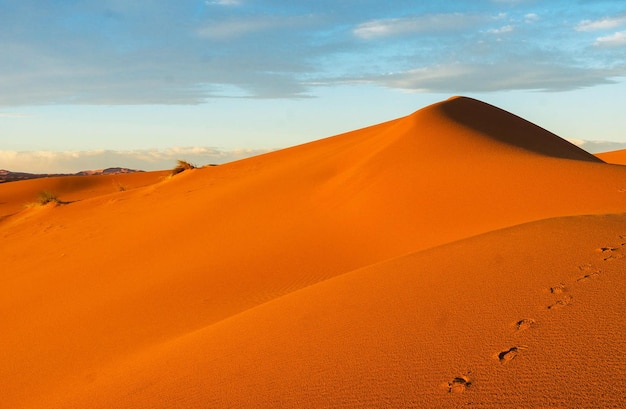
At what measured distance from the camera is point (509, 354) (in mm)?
3352

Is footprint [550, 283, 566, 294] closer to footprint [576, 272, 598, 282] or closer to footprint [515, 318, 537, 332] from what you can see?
footprint [576, 272, 598, 282]

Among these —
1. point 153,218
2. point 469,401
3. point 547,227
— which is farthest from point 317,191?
point 469,401

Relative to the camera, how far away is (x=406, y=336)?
3.95 metres

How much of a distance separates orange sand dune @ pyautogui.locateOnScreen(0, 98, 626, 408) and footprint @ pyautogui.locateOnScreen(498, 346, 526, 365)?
0.05ft

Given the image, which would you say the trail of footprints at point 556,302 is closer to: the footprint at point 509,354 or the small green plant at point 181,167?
the footprint at point 509,354

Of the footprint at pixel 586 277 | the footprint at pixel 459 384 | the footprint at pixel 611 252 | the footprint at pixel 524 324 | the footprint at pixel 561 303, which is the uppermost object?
the footprint at pixel 611 252

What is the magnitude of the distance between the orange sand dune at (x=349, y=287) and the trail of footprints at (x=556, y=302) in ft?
0.07

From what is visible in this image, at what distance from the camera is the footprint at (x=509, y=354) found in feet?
10.8

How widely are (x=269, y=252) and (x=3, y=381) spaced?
4394mm

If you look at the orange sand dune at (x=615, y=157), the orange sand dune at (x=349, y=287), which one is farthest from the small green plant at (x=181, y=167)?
the orange sand dune at (x=615, y=157)

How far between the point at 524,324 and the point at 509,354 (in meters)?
0.46

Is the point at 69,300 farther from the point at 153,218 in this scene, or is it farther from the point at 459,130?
the point at 459,130

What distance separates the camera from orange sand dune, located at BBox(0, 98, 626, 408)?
342 centimetres

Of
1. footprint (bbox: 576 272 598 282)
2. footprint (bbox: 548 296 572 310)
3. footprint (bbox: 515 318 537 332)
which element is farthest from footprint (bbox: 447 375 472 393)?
footprint (bbox: 576 272 598 282)
